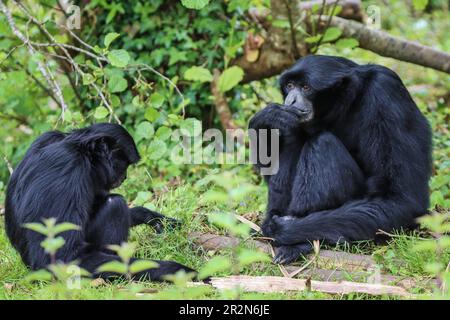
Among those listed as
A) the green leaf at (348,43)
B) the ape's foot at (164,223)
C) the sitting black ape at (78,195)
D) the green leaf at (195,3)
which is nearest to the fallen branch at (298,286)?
the sitting black ape at (78,195)

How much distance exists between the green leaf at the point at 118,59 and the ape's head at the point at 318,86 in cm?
170

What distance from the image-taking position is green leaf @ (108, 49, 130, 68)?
6.99 m

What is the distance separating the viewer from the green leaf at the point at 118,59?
699cm

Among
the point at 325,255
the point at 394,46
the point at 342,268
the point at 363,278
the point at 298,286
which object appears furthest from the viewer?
the point at 394,46

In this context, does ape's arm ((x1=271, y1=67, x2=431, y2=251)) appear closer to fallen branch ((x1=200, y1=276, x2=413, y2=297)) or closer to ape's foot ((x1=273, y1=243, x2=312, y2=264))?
ape's foot ((x1=273, y1=243, x2=312, y2=264))

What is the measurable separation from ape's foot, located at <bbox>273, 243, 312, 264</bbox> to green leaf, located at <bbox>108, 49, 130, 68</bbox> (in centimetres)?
263

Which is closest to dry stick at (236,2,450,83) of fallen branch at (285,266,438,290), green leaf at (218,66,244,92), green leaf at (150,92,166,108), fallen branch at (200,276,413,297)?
green leaf at (218,66,244,92)

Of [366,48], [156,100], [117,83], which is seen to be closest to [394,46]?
[366,48]

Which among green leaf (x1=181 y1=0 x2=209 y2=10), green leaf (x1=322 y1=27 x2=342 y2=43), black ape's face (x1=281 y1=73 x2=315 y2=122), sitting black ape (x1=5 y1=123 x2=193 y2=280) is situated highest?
green leaf (x1=181 y1=0 x2=209 y2=10)

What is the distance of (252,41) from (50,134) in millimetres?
5241

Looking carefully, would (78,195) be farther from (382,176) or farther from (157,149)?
(382,176)

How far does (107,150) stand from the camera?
5.98 m

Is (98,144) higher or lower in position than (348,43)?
lower

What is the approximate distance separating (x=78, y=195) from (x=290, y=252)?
1.98 meters
